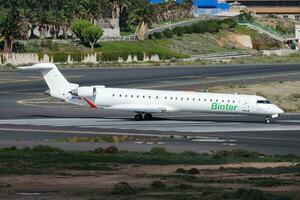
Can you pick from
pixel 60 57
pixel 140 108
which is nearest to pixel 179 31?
pixel 60 57

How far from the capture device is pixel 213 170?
143ft

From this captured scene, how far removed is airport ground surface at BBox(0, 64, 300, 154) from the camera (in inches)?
2354

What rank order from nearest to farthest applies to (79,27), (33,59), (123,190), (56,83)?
1. (123,190)
2. (56,83)
3. (33,59)
4. (79,27)

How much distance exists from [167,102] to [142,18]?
113784 mm

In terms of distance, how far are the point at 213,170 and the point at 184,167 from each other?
75.5 inches

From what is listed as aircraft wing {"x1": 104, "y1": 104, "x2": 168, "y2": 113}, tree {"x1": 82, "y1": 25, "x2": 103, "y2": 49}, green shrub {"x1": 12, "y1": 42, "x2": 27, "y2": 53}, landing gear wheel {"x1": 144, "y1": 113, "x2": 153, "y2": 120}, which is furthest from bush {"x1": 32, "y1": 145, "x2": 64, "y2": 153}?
tree {"x1": 82, "y1": 25, "x2": 103, "y2": 49}

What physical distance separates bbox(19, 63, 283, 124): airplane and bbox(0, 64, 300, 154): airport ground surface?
918 millimetres

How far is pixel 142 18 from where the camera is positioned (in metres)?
191

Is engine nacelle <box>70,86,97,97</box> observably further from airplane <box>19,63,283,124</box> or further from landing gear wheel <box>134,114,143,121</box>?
landing gear wheel <box>134,114,143,121</box>

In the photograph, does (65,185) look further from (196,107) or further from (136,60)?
(136,60)

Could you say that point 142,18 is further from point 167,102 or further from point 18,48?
point 167,102

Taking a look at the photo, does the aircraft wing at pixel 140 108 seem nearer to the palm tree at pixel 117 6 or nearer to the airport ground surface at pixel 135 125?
the airport ground surface at pixel 135 125

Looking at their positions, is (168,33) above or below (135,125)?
above

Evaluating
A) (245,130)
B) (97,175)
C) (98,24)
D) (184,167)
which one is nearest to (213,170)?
(184,167)
